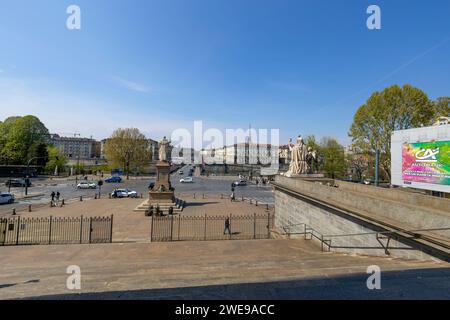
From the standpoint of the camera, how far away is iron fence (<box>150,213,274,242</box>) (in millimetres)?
14875

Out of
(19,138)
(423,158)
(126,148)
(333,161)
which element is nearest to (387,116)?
(423,158)

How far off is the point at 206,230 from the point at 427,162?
1528 centimetres

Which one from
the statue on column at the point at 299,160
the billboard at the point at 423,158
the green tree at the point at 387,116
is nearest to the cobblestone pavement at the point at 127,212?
the statue on column at the point at 299,160

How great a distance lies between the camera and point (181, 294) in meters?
4.16

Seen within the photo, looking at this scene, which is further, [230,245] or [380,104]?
[380,104]

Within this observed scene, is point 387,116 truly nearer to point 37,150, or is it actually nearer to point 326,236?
point 326,236

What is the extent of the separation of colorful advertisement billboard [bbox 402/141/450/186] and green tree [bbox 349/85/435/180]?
346 inches

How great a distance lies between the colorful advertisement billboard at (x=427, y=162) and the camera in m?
15.3

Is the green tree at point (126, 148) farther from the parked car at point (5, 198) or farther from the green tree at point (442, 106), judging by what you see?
the green tree at point (442, 106)
